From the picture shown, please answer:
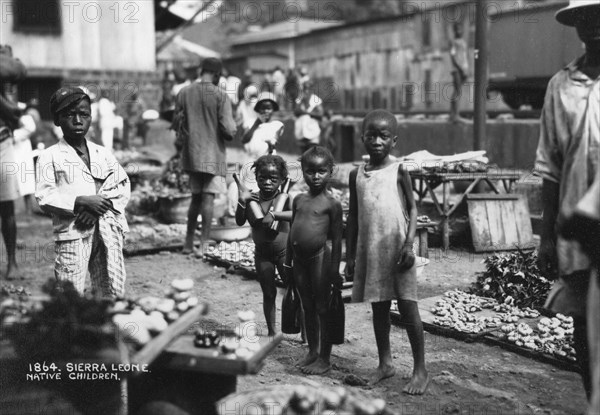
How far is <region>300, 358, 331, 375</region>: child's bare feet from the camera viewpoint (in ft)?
16.9

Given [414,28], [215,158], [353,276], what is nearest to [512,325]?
[353,276]

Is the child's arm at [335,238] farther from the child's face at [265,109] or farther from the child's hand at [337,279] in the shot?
the child's face at [265,109]

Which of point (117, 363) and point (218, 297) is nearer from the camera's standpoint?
Answer: point (117, 363)

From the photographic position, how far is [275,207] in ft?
18.8

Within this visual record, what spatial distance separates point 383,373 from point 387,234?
39.6 inches

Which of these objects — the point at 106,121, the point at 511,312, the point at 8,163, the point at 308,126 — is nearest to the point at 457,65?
the point at 308,126

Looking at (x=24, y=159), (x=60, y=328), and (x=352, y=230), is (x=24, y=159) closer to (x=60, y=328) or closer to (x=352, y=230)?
(x=352, y=230)

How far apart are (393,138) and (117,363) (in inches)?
91.8

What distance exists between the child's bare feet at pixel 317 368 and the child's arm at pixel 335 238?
1.95ft

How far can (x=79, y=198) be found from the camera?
471 cm

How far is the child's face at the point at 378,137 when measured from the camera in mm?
4723

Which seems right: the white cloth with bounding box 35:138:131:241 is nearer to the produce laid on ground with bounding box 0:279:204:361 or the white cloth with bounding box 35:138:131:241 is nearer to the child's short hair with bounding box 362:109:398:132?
the produce laid on ground with bounding box 0:279:204:361

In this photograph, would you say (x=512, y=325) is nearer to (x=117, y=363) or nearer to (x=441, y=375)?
(x=441, y=375)

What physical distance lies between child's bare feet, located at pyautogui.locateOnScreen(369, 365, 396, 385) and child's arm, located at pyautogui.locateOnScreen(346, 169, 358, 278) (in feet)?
2.23
